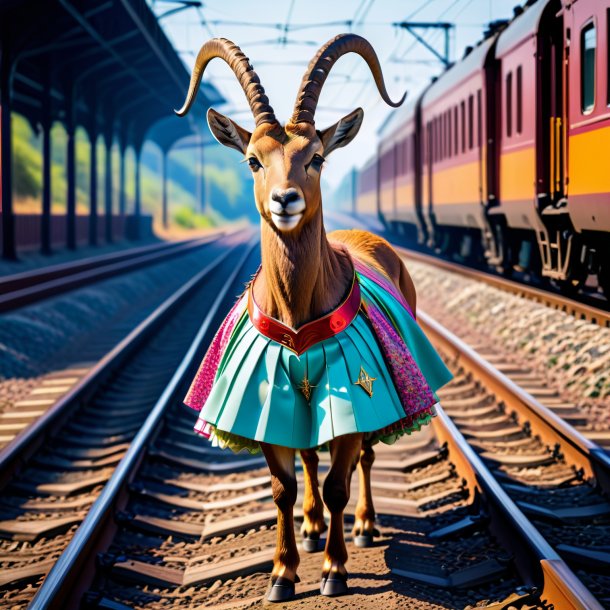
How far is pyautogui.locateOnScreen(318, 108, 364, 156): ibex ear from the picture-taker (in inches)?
184

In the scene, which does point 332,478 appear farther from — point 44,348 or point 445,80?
point 445,80

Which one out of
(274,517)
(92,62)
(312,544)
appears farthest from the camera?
(92,62)

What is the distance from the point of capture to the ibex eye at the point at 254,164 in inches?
178

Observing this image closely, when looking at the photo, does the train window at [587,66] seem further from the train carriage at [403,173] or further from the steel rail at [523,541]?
the train carriage at [403,173]

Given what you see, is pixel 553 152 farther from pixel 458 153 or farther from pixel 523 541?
pixel 523 541

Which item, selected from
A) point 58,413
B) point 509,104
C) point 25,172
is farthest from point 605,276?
point 25,172

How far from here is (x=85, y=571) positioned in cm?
496

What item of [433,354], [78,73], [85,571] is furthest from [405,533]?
[78,73]

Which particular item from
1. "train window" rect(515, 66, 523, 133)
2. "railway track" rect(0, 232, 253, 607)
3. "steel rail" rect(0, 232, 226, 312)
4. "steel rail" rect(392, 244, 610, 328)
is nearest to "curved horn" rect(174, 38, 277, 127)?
"railway track" rect(0, 232, 253, 607)

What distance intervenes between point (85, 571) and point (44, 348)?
8.31 metres

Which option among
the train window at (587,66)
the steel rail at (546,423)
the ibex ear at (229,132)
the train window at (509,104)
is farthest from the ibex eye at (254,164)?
the train window at (509,104)

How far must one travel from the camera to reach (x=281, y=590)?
4.70 meters

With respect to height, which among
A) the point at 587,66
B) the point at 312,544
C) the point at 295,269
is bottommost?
the point at 312,544

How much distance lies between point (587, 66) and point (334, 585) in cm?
749
